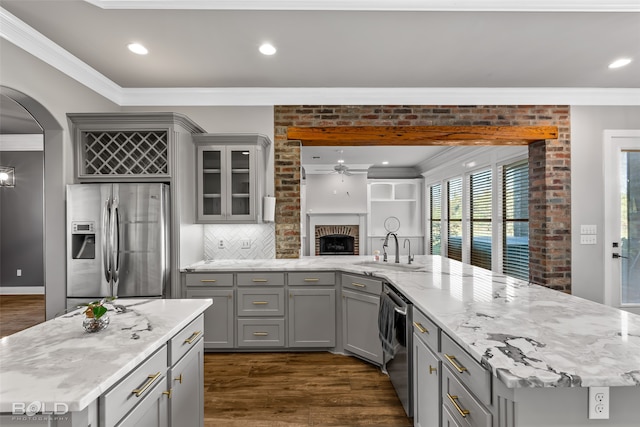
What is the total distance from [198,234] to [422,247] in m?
6.15

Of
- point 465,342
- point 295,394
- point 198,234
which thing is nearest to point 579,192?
point 465,342

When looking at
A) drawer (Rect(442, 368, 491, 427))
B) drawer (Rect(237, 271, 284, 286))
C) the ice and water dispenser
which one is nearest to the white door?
drawer (Rect(442, 368, 491, 427))

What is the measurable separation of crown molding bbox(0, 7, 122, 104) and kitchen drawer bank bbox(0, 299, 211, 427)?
7.29ft

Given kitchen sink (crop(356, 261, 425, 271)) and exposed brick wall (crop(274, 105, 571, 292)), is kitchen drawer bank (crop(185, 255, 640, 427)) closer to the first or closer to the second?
kitchen sink (crop(356, 261, 425, 271))

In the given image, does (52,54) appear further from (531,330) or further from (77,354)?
(531,330)

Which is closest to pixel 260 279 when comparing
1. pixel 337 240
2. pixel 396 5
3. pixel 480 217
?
pixel 396 5

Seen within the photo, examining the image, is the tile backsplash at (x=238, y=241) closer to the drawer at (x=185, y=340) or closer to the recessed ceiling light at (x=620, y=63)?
the drawer at (x=185, y=340)

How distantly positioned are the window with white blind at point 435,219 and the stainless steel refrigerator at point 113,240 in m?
6.01

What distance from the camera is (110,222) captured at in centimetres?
283

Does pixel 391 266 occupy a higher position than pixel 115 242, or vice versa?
pixel 115 242

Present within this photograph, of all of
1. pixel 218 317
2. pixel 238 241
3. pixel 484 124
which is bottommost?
pixel 218 317

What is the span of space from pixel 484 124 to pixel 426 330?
→ 293 cm

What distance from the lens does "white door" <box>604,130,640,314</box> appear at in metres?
3.71

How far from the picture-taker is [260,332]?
324 centimetres
